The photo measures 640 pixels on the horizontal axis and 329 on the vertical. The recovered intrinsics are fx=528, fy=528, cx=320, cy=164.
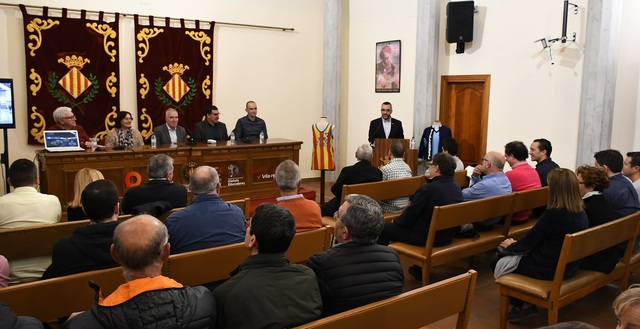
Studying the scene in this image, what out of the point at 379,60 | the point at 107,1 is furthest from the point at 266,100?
the point at 107,1

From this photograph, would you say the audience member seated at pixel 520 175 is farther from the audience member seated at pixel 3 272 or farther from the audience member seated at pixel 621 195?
the audience member seated at pixel 3 272

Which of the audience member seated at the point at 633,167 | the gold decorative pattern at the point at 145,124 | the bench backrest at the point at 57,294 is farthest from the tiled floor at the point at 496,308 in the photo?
the gold decorative pattern at the point at 145,124

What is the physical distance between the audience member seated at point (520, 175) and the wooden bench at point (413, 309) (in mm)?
2668

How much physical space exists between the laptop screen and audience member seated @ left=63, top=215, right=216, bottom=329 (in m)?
4.49

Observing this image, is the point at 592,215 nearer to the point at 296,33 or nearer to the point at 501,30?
the point at 501,30

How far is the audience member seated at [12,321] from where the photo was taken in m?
1.71

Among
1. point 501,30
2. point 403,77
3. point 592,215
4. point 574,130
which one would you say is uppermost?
point 501,30

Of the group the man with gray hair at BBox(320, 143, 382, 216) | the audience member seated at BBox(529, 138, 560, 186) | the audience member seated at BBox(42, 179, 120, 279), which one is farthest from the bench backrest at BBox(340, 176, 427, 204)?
the audience member seated at BBox(42, 179, 120, 279)

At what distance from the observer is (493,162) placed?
4.80 meters

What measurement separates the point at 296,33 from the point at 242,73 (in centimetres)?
137

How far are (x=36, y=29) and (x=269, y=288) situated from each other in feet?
22.1

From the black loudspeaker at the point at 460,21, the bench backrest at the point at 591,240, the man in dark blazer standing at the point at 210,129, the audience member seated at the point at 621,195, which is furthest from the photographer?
the black loudspeaker at the point at 460,21

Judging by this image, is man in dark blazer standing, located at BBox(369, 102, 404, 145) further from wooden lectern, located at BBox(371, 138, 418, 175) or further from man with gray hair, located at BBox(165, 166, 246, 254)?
man with gray hair, located at BBox(165, 166, 246, 254)

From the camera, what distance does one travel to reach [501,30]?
25.7 feet
